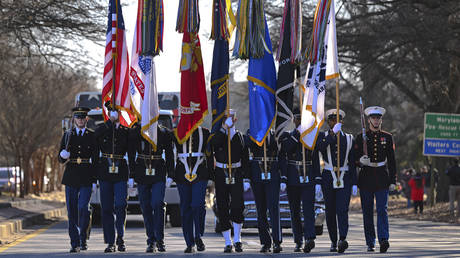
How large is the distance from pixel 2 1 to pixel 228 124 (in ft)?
40.1

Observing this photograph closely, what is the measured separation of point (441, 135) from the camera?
112ft

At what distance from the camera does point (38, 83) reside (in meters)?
51.7

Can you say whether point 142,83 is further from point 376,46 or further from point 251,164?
point 376,46

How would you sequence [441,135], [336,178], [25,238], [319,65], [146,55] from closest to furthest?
[336,178]
[319,65]
[146,55]
[25,238]
[441,135]

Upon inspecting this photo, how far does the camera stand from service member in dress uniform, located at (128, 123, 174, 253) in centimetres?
1559

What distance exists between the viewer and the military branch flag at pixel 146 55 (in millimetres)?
16594

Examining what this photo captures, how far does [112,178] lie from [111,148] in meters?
0.47

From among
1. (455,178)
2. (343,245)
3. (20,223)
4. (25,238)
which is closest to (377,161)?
(343,245)

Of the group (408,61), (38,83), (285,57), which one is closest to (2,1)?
(285,57)

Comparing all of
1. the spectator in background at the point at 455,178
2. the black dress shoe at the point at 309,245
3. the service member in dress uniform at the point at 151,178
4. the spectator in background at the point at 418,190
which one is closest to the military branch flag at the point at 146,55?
the service member in dress uniform at the point at 151,178

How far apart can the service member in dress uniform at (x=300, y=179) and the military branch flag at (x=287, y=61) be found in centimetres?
35

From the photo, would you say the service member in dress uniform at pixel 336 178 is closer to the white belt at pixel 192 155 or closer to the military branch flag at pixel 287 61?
the military branch flag at pixel 287 61

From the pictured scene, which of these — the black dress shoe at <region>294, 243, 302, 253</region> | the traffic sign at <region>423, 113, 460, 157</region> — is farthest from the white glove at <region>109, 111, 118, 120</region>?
the traffic sign at <region>423, 113, 460, 157</region>

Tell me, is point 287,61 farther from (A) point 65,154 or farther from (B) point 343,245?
(A) point 65,154
